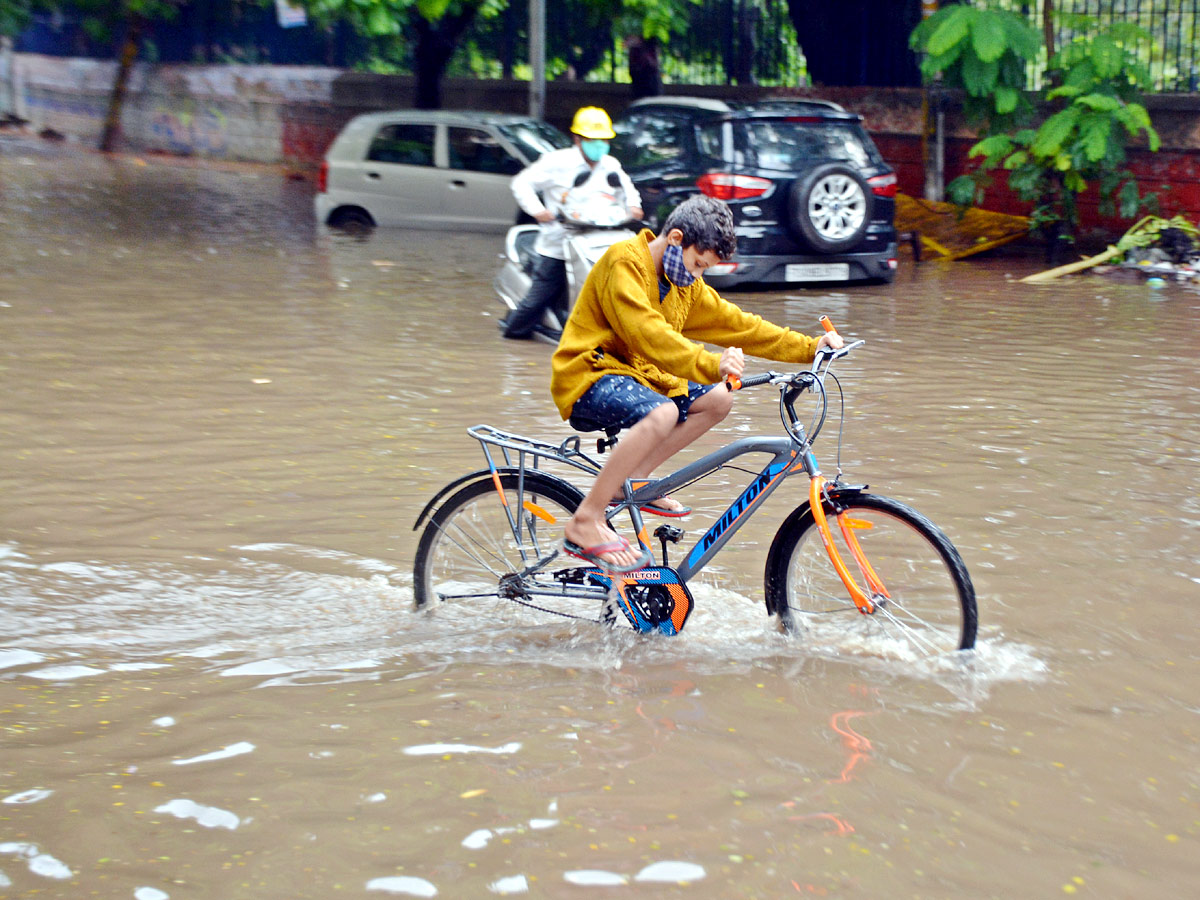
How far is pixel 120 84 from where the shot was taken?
2878 cm

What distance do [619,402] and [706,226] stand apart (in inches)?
24.3

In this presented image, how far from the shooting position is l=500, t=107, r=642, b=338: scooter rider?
358 inches

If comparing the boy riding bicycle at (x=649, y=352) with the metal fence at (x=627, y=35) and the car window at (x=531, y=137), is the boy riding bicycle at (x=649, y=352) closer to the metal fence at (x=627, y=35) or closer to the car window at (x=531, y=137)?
the metal fence at (x=627, y=35)

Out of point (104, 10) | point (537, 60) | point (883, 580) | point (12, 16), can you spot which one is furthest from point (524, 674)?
point (104, 10)

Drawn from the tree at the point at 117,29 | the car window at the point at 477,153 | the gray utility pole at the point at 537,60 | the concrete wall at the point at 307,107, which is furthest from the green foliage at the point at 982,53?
the tree at the point at 117,29

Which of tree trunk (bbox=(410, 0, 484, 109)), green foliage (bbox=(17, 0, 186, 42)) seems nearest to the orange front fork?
tree trunk (bbox=(410, 0, 484, 109))

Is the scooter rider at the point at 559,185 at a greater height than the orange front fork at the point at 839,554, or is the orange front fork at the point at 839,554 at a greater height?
the scooter rider at the point at 559,185

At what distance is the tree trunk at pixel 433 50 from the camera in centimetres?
1947

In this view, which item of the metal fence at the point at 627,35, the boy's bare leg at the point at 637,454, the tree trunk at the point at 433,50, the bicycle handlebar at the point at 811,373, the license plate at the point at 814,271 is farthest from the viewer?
the tree trunk at the point at 433,50

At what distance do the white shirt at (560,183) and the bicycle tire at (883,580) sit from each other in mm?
5293

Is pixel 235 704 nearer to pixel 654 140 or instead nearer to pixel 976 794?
pixel 976 794

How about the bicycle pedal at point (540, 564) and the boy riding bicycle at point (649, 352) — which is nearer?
the boy riding bicycle at point (649, 352)

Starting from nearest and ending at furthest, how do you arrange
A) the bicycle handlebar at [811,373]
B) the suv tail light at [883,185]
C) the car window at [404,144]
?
the bicycle handlebar at [811,373] < the suv tail light at [883,185] < the car window at [404,144]

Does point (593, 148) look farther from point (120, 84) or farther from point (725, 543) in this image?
point (120, 84)
